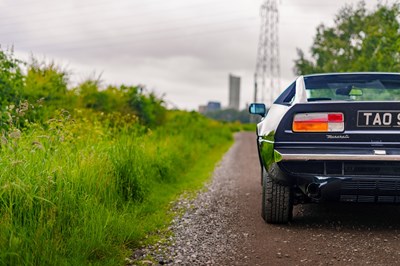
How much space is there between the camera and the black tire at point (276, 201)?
476 centimetres

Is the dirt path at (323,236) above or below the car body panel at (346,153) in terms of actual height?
below

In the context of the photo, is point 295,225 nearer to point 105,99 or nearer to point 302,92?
point 302,92

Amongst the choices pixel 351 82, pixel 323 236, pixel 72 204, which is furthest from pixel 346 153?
pixel 72 204

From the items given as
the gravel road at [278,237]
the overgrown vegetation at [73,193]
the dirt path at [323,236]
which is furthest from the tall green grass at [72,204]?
the dirt path at [323,236]

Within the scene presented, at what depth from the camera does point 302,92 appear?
184 inches

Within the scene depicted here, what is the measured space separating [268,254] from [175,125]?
13296mm

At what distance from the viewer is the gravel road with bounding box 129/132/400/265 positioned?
12.6ft

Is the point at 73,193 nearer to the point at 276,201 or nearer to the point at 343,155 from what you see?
the point at 276,201

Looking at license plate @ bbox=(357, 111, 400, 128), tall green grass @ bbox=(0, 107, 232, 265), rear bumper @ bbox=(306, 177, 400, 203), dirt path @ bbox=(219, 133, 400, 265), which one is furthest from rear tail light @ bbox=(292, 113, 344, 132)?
tall green grass @ bbox=(0, 107, 232, 265)

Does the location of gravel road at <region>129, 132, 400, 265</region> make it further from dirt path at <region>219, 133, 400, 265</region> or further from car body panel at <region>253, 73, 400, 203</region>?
car body panel at <region>253, 73, 400, 203</region>

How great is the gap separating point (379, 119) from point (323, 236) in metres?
1.20

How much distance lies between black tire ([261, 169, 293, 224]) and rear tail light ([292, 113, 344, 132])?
64cm

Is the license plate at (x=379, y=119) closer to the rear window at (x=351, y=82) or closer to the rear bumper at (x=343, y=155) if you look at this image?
the rear bumper at (x=343, y=155)

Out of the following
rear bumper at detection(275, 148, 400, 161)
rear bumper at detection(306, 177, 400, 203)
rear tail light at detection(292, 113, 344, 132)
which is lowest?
rear bumper at detection(306, 177, 400, 203)
